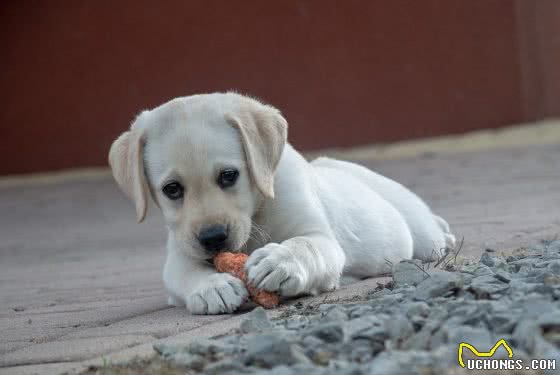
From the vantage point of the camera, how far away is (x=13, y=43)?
1483 cm

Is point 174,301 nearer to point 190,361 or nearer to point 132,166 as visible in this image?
point 132,166

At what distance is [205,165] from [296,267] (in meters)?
0.63

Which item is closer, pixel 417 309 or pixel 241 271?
pixel 417 309

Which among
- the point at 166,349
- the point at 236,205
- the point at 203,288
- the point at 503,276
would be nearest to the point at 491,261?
the point at 503,276

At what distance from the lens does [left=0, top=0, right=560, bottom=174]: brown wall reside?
47.2 ft

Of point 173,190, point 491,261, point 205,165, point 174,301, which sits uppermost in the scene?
point 205,165

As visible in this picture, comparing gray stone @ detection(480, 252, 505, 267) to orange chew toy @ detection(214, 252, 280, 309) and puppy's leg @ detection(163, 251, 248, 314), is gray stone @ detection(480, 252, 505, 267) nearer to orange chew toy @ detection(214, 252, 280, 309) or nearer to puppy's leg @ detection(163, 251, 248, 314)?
orange chew toy @ detection(214, 252, 280, 309)

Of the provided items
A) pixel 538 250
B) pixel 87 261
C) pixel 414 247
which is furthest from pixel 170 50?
pixel 538 250

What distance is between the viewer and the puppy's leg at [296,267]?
4405 millimetres

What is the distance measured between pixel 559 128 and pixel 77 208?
6713 mm

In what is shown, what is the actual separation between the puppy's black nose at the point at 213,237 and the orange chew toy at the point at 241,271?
55 mm

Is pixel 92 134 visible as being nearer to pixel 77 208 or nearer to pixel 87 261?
pixel 77 208

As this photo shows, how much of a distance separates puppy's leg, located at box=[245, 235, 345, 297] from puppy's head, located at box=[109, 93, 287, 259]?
0.23m

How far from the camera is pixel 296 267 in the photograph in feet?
14.7
